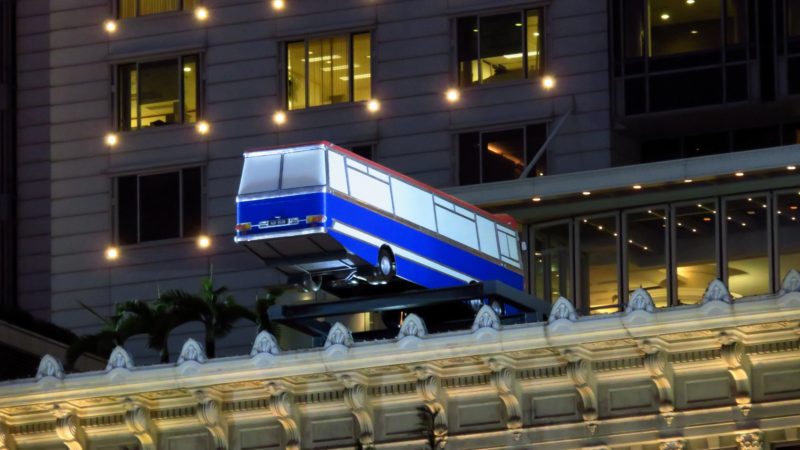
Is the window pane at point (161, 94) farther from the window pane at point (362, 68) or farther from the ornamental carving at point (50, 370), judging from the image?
the ornamental carving at point (50, 370)

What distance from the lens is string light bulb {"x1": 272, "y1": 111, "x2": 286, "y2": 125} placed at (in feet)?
248

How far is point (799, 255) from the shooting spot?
201 ft


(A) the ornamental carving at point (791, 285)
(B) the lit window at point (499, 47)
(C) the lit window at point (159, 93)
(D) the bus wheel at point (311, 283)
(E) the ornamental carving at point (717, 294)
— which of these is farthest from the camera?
(C) the lit window at point (159, 93)

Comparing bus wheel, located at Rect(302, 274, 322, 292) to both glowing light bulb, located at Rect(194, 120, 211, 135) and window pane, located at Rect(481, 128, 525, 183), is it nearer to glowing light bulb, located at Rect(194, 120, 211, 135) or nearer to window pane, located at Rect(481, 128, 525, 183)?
window pane, located at Rect(481, 128, 525, 183)

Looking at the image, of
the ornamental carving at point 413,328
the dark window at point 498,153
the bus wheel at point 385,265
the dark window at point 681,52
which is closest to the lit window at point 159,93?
the dark window at point 498,153

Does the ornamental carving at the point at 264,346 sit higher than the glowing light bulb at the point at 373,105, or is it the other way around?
the glowing light bulb at the point at 373,105

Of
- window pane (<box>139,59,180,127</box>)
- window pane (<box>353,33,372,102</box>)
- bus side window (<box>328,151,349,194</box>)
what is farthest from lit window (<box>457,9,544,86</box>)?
bus side window (<box>328,151,349,194</box>)

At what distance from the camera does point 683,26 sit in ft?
234

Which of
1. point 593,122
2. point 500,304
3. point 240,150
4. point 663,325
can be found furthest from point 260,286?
point 663,325

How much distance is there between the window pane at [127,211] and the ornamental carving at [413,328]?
75.4 feet

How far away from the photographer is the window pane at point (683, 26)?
71062 mm

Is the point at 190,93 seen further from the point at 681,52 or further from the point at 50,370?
the point at 50,370

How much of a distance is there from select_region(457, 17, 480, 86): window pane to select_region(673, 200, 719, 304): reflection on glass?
1236 cm

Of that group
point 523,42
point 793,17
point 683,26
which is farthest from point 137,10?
point 793,17
